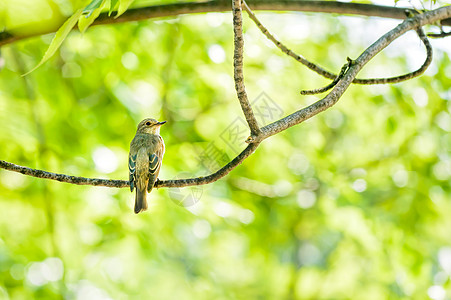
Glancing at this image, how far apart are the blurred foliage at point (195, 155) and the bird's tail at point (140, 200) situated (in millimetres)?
668

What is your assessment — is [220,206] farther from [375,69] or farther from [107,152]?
[375,69]

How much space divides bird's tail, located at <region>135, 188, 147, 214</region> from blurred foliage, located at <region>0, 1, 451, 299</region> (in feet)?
A: 2.19

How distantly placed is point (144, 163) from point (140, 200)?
0.95 feet

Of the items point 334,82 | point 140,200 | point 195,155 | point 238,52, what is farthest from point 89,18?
point 195,155

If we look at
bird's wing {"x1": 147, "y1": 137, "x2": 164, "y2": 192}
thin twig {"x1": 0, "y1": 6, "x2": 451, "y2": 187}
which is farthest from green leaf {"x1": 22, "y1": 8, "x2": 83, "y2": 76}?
bird's wing {"x1": 147, "y1": 137, "x2": 164, "y2": 192}

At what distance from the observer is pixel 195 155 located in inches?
159

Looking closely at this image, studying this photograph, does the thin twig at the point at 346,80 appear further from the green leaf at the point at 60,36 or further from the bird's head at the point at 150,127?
the bird's head at the point at 150,127

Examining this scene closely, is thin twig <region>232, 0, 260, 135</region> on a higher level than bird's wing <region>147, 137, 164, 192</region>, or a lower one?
lower

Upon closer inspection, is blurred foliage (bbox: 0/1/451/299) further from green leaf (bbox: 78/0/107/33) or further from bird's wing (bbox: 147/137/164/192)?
green leaf (bbox: 78/0/107/33)

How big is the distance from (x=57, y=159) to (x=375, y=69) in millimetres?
3746

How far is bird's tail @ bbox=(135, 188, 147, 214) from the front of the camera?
285 centimetres

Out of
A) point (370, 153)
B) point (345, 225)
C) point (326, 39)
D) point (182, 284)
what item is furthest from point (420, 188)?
point (182, 284)

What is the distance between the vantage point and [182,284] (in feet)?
18.7

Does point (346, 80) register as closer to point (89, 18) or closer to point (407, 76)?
point (407, 76)
